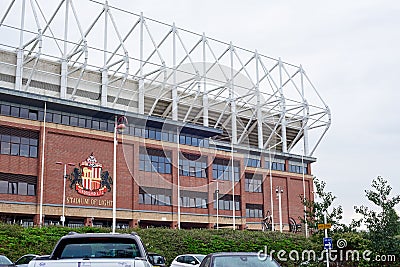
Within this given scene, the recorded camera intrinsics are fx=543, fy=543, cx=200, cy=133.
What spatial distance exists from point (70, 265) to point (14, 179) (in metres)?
43.3

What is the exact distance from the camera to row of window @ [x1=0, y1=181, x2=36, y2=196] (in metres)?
48.2

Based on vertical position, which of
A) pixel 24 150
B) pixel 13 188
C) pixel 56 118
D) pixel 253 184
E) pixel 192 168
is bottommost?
pixel 13 188

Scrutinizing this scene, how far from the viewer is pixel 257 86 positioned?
7025 centimetres

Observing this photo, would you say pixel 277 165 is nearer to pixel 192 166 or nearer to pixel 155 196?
pixel 192 166

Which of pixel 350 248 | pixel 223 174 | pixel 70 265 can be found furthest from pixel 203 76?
pixel 70 265

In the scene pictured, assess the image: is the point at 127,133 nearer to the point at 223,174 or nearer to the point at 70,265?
the point at 223,174

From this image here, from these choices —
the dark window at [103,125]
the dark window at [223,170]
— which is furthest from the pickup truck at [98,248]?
the dark window at [223,170]

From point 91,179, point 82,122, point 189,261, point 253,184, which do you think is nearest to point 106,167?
point 91,179

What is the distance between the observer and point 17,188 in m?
49.0

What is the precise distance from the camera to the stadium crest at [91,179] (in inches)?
2055

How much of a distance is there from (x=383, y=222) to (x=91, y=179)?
36.6 metres

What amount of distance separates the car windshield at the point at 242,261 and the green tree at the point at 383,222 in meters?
11.1

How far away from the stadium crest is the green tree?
35.1 metres

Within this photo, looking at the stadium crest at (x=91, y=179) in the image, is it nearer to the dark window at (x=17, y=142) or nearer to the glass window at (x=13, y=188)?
the dark window at (x=17, y=142)
